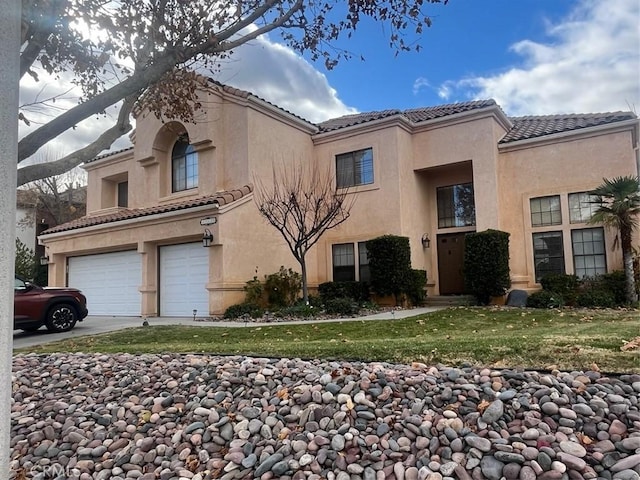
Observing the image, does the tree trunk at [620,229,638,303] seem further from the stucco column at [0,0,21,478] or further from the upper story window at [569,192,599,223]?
the stucco column at [0,0,21,478]

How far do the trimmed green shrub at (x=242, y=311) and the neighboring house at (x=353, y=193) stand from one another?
393 mm

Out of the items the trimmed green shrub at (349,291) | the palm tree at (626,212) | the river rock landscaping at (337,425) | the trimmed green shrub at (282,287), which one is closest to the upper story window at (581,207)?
the palm tree at (626,212)

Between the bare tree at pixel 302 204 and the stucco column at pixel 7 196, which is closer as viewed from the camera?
the stucco column at pixel 7 196

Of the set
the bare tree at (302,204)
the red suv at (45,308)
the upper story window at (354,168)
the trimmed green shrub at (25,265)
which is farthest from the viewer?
the trimmed green shrub at (25,265)

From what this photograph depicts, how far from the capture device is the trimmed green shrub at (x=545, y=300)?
12451 mm

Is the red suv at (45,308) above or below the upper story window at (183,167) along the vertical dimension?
below

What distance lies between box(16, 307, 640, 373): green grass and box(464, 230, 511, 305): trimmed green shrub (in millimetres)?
1325

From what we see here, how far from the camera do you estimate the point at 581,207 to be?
13.8m

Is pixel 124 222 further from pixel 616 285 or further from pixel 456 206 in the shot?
pixel 616 285

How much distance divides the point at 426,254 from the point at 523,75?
23.8ft

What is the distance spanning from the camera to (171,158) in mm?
17266

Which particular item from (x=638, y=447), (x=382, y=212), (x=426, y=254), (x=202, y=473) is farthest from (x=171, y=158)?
(x=638, y=447)

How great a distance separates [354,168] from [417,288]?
15.9 ft

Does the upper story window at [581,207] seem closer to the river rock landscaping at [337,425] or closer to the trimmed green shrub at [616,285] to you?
the trimmed green shrub at [616,285]
